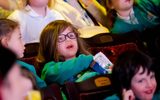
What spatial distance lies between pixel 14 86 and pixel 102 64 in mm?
1222

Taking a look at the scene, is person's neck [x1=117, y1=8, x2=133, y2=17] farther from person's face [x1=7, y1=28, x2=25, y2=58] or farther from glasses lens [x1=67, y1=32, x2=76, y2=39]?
person's face [x1=7, y1=28, x2=25, y2=58]

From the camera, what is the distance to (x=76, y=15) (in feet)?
6.54

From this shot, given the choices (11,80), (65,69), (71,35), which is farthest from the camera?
(71,35)

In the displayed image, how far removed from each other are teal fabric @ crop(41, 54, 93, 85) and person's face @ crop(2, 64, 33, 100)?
112 centimetres

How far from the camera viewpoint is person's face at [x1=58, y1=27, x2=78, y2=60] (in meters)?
1.46

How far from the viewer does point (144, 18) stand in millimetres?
1943

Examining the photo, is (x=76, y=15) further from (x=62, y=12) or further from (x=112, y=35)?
(x=112, y=35)

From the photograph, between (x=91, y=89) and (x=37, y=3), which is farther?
(x=37, y=3)

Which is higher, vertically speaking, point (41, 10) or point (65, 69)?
point (41, 10)

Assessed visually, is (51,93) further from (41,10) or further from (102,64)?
(41,10)

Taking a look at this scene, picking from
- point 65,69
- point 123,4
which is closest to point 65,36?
point 65,69

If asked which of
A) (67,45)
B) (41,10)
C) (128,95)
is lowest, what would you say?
(128,95)

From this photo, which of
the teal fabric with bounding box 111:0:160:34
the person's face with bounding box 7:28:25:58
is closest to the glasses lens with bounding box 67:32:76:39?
the person's face with bounding box 7:28:25:58

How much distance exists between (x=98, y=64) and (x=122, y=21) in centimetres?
56
